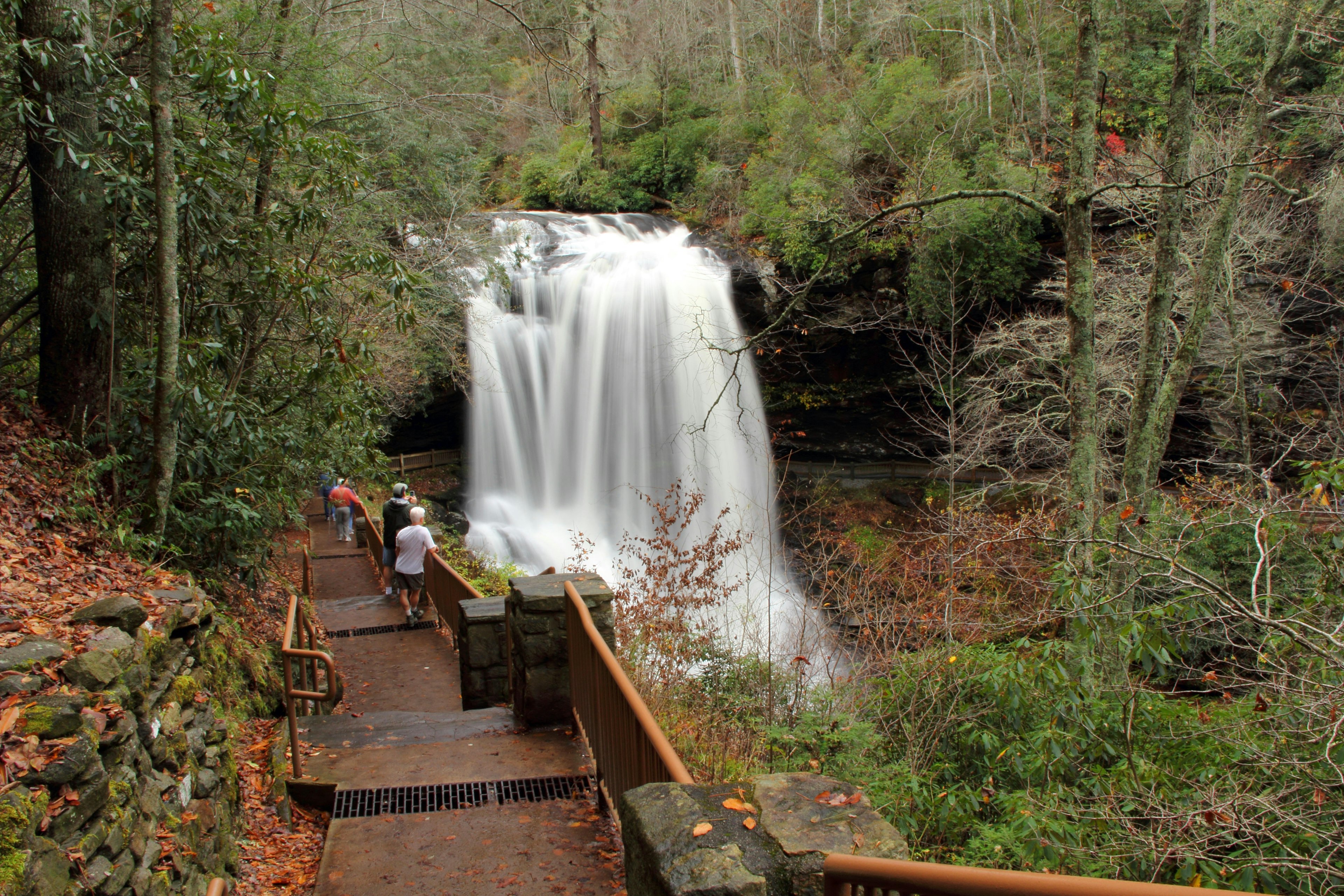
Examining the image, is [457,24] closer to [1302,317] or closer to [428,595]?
[428,595]

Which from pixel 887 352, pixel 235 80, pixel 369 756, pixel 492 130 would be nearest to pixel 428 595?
pixel 369 756

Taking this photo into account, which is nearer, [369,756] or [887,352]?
[369,756]

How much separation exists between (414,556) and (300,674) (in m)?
2.34

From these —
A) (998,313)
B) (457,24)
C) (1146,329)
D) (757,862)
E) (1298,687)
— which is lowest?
(1298,687)

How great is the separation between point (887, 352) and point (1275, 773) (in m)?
16.7

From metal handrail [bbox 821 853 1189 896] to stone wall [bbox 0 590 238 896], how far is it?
2.51 metres

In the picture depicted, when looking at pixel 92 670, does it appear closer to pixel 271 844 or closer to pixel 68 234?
pixel 271 844

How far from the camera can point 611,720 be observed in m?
3.90

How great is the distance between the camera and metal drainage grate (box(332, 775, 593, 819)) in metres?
4.44

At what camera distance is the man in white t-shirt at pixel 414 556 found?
1005 cm

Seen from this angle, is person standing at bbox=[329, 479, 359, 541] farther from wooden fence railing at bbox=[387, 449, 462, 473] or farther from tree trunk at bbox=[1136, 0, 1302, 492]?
tree trunk at bbox=[1136, 0, 1302, 492]

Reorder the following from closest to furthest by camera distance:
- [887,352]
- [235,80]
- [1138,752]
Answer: [1138,752]
[235,80]
[887,352]

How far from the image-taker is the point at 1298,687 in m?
5.16

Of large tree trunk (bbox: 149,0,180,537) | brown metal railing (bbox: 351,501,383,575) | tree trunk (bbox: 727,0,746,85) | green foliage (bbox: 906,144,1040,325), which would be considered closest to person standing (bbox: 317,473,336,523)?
brown metal railing (bbox: 351,501,383,575)
